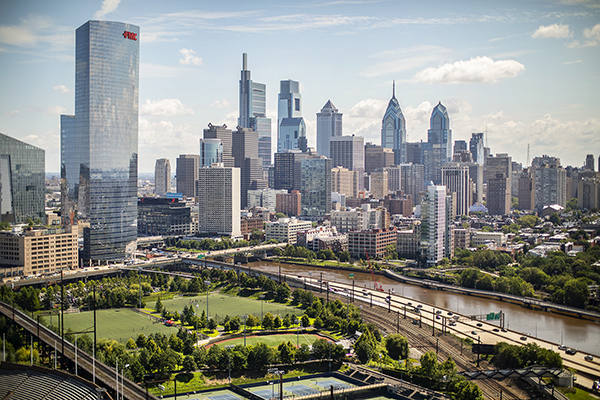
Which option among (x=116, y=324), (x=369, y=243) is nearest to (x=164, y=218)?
(x=369, y=243)

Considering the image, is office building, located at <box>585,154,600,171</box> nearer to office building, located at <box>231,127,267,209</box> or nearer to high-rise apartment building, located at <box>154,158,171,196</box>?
office building, located at <box>231,127,267,209</box>

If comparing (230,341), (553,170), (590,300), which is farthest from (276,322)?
(553,170)

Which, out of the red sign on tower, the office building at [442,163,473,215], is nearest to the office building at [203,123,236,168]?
the office building at [442,163,473,215]

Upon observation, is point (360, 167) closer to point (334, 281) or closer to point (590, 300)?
point (334, 281)

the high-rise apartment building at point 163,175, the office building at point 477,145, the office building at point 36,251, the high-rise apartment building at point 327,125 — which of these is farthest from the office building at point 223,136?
the office building at point 477,145

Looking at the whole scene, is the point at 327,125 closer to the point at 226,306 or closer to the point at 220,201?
the point at 220,201

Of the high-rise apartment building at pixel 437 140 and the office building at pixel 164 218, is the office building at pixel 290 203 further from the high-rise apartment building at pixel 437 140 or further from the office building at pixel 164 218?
the high-rise apartment building at pixel 437 140
